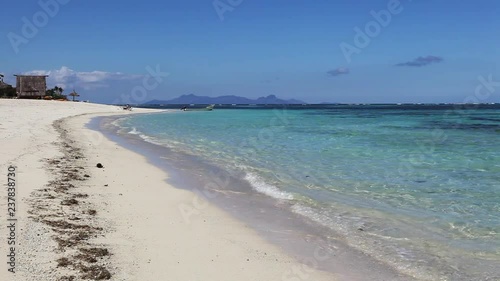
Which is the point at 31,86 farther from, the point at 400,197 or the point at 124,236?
the point at 400,197

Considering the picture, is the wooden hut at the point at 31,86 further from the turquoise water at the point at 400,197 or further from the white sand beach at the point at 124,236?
the white sand beach at the point at 124,236

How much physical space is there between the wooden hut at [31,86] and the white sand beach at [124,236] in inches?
2783

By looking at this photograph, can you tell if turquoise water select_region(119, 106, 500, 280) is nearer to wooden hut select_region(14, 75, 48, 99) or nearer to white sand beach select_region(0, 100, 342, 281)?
white sand beach select_region(0, 100, 342, 281)

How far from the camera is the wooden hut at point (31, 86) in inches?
2825

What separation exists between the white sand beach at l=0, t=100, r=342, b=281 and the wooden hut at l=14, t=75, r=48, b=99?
2783 inches

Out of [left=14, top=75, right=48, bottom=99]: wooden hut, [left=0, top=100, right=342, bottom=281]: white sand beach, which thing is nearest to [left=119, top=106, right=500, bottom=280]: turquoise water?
[left=0, top=100, right=342, bottom=281]: white sand beach

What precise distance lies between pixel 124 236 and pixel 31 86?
77.7 metres

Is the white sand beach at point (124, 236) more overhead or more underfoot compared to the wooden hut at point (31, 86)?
more underfoot

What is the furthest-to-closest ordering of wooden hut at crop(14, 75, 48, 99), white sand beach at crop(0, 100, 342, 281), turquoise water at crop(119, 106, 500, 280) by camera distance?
1. wooden hut at crop(14, 75, 48, 99)
2. turquoise water at crop(119, 106, 500, 280)
3. white sand beach at crop(0, 100, 342, 281)

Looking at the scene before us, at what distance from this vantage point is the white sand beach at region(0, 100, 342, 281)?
17.3 ft

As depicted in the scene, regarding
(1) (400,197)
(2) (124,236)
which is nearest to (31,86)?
(2) (124,236)

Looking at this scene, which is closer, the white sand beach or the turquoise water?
the white sand beach

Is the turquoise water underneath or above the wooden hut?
underneath

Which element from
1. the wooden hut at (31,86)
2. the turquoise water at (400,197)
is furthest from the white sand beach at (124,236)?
the wooden hut at (31,86)
